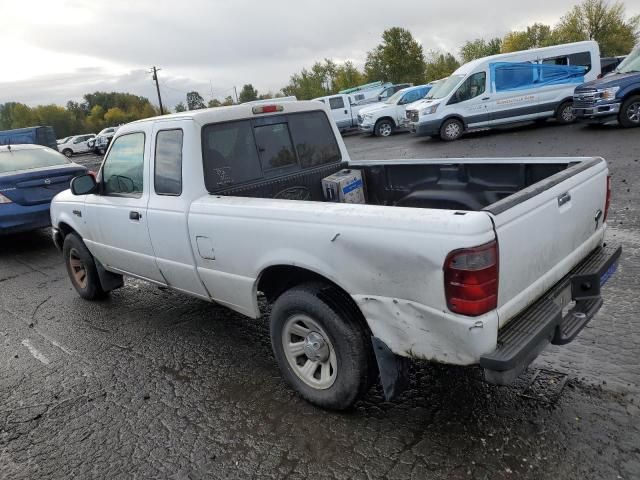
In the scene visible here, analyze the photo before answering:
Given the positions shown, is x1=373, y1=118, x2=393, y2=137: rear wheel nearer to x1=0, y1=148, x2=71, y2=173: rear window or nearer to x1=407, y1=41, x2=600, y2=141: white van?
x1=407, y1=41, x2=600, y2=141: white van

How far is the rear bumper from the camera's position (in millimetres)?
7891

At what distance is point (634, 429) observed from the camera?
8.89ft

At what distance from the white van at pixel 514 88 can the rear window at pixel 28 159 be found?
1067 centimetres

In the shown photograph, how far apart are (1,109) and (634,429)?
144838mm

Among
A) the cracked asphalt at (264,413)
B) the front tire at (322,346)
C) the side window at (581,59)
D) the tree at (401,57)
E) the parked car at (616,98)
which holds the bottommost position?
the cracked asphalt at (264,413)

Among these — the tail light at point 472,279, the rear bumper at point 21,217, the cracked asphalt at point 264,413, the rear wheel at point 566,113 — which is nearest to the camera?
the tail light at point 472,279

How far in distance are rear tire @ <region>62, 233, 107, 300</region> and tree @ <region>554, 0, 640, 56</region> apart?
50.3 metres

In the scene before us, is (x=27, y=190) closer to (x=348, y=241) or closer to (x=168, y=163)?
(x=168, y=163)

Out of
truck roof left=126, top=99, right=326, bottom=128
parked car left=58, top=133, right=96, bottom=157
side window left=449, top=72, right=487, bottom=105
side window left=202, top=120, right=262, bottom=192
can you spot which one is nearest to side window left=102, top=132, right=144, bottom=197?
truck roof left=126, top=99, right=326, bottom=128

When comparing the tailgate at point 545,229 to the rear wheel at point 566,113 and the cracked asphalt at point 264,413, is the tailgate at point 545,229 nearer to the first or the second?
the cracked asphalt at point 264,413

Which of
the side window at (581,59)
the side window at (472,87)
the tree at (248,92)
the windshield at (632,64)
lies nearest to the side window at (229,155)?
the windshield at (632,64)

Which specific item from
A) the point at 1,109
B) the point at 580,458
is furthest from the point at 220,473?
the point at 1,109

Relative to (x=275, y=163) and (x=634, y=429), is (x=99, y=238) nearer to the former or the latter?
(x=275, y=163)

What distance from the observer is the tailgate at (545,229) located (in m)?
2.43
